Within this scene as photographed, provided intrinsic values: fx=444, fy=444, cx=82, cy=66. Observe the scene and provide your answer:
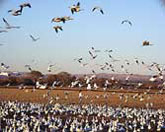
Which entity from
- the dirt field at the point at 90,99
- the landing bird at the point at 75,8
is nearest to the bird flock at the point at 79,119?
the dirt field at the point at 90,99

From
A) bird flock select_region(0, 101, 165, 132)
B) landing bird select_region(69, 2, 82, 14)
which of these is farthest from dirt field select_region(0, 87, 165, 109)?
landing bird select_region(69, 2, 82, 14)

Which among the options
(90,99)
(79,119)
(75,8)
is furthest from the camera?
(90,99)

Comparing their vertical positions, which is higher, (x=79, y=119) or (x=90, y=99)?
(x=90, y=99)

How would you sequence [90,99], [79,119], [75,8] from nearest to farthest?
[75,8], [79,119], [90,99]

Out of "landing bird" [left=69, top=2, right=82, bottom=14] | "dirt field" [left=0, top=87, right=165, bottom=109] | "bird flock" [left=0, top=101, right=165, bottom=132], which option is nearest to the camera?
"landing bird" [left=69, top=2, right=82, bottom=14]

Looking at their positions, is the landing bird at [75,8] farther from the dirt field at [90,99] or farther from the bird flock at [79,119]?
the dirt field at [90,99]

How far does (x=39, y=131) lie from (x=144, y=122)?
248 inches

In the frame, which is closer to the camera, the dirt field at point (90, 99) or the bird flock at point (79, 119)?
the bird flock at point (79, 119)

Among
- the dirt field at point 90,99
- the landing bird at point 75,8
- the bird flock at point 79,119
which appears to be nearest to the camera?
the landing bird at point 75,8

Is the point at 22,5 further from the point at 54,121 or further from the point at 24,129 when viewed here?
the point at 54,121

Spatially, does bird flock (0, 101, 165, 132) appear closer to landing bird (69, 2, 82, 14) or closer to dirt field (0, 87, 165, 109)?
dirt field (0, 87, 165, 109)

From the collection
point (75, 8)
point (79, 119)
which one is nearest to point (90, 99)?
point (79, 119)

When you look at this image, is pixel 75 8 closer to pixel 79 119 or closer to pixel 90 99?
pixel 79 119

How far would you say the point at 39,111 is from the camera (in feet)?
81.9
